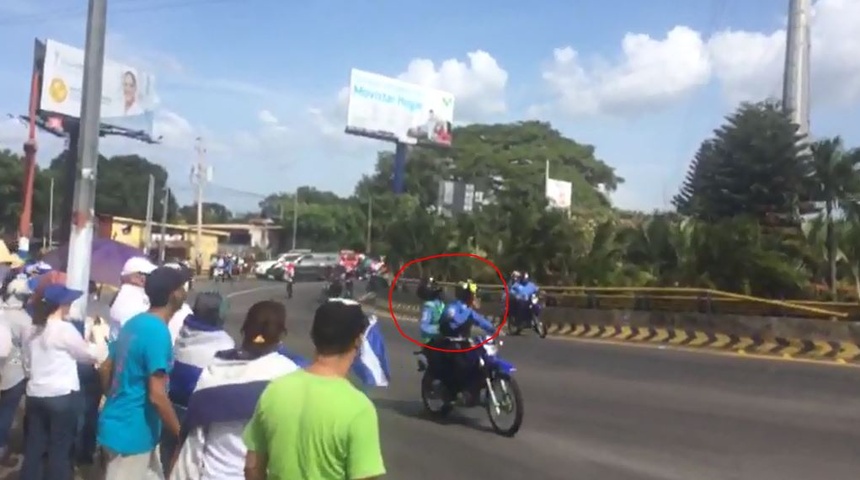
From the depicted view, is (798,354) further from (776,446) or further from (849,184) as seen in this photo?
(776,446)

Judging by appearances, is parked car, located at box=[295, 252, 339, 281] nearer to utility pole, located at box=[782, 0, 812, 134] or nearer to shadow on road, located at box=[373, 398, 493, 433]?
utility pole, located at box=[782, 0, 812, 134]

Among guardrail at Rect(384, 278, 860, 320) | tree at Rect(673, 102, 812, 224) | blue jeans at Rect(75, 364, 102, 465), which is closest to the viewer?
blue jeans at Rect(75, 364, 102, 465)

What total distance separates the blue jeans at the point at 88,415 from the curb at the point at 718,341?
47.3 ft

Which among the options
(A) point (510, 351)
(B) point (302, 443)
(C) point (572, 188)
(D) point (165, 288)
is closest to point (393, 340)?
(A) point (510, 351)

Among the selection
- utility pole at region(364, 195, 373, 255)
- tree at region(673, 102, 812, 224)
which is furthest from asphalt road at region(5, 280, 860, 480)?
utility pole at region(364, 195, 373, 255)

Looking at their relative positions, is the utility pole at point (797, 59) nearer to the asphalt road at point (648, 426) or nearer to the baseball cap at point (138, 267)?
the asphalt road at point (648, 426)

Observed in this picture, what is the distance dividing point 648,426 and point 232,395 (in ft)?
26.5

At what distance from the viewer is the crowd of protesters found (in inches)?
133

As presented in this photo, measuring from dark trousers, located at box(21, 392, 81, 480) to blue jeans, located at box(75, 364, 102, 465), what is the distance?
2.48 ft

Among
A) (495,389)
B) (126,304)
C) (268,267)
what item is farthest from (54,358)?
(268,267)

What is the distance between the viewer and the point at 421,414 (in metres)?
12.8

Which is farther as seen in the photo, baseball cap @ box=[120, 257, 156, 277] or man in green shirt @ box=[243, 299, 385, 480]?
baseball cap @ box=[120, 257, 156, 277]

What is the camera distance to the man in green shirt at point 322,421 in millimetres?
3312

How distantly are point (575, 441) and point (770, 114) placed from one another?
1049 inches
